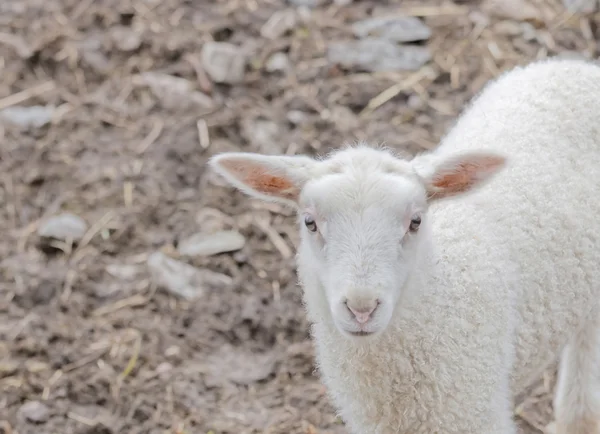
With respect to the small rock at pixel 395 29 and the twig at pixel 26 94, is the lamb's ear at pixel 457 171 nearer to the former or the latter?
the small rock at pixel 395 29

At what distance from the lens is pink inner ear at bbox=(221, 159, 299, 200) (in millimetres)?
3557

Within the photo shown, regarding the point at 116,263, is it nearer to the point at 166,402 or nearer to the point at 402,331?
the point at 166,402

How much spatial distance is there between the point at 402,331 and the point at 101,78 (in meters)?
4.13

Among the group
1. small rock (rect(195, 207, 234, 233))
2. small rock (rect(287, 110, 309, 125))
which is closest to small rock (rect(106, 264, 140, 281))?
small rock (rect(195, 207, 234, 233))

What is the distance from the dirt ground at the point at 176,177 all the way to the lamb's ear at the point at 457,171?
163 cm

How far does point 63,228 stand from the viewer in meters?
5.70

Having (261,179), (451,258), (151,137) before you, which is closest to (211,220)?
(151,137)

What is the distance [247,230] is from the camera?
5750 millimetres

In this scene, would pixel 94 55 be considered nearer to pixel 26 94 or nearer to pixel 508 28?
pixel 26 94

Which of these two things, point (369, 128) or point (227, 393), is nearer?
point (227, 393)

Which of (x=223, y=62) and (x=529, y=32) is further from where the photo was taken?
(x=529, y=32)

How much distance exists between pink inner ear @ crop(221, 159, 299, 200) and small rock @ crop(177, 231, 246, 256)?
78.8 inches

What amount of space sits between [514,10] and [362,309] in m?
4.70

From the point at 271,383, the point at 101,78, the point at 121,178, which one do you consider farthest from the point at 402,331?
the point at 101,78
